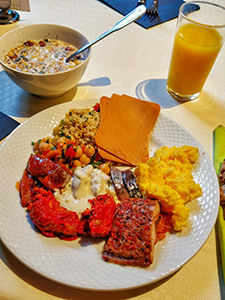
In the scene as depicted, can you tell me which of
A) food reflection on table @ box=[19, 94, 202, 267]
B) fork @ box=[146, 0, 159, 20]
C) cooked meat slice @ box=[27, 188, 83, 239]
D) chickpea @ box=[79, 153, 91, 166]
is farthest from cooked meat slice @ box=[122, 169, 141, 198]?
fork @ box=[146, 0, 159, 20]

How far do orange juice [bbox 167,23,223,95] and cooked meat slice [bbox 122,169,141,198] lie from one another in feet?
3.14

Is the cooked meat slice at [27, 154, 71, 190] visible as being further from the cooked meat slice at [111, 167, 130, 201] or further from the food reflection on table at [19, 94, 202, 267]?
the cooked meat slice at [111, 167, 130, 201]

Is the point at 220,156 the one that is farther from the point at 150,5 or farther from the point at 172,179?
the point at 150,5

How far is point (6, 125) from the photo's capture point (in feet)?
6.00

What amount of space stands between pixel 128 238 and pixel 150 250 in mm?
115

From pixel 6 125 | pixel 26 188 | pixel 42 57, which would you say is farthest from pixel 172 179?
pixel 42 57

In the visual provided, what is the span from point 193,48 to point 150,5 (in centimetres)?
151

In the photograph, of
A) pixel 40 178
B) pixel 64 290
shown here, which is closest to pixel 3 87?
pixel 40 178

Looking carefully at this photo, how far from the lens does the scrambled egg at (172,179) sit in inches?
55.9

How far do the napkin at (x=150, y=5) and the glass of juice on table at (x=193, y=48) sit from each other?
0.76 metres

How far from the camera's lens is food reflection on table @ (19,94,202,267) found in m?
1.28

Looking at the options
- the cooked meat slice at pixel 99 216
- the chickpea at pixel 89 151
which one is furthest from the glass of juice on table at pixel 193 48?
the cooked meat slice at pixel 99 216

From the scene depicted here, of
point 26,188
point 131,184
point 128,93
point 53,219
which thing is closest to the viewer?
point 53,219

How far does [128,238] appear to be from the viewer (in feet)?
4.16
